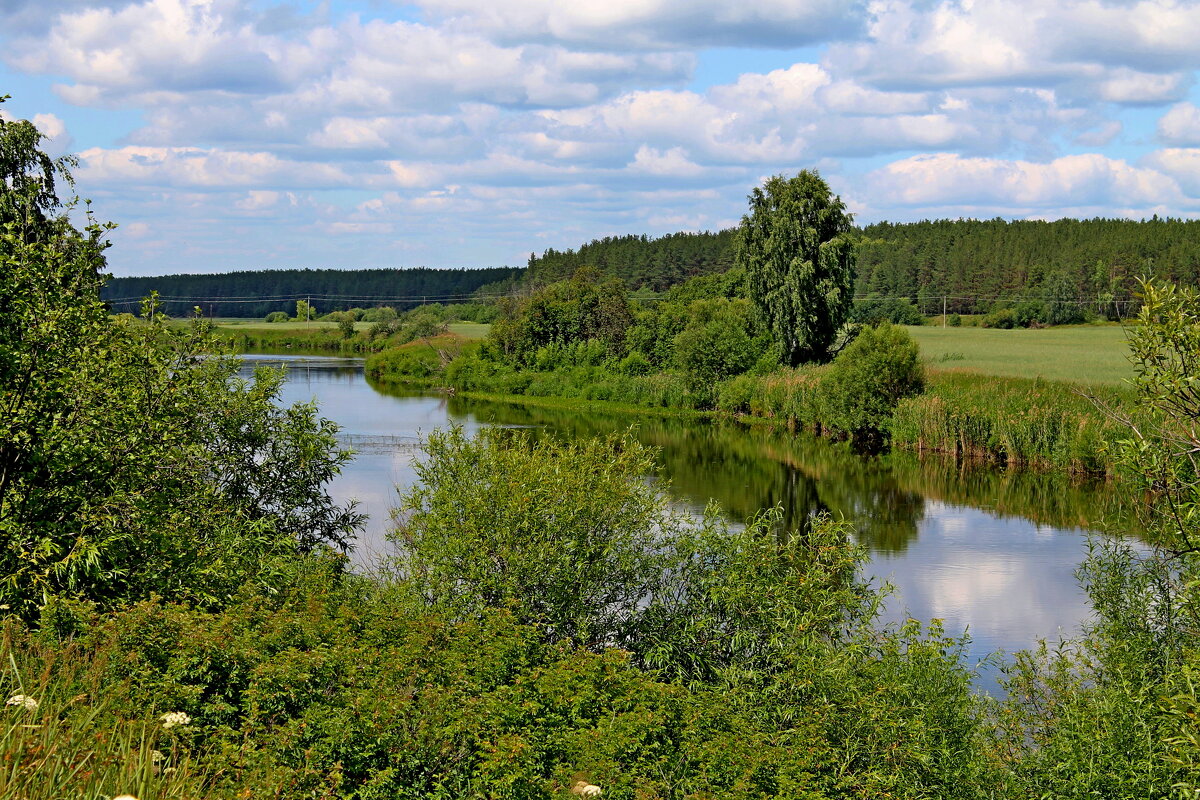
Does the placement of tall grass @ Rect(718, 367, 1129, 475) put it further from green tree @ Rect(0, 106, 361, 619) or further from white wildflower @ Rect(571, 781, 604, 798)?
white wildflower @ Rect(571, 781, 604, 798)

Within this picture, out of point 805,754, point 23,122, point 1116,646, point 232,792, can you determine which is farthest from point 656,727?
point 23,122

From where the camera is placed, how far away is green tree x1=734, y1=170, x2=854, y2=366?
5759cm

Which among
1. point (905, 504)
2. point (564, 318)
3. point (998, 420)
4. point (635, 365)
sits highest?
point (564, 318)

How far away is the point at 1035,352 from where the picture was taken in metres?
68.2

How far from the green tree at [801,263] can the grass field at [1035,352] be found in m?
6.19

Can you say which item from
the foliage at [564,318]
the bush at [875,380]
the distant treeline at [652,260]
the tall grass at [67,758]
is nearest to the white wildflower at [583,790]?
the tall grass at [67,758]

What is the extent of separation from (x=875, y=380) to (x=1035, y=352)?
2564 cm

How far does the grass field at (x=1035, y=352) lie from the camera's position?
52.5 m

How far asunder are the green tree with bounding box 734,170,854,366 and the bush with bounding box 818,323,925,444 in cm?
864

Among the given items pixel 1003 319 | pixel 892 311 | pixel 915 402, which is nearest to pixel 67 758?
pixel 915 402

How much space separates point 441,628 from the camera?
11922 mm

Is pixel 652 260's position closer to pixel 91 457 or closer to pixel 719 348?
pixel 719 348

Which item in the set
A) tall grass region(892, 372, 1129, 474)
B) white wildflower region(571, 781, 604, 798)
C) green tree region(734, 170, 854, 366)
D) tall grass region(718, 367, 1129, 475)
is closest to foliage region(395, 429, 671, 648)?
white wildflower region(571, 781, 604, 798)

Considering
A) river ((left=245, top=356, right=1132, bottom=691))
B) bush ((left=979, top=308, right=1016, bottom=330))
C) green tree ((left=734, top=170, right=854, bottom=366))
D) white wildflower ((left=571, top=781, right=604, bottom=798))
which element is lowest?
river ((left=245, top=356, right=1132, bottom=691))
